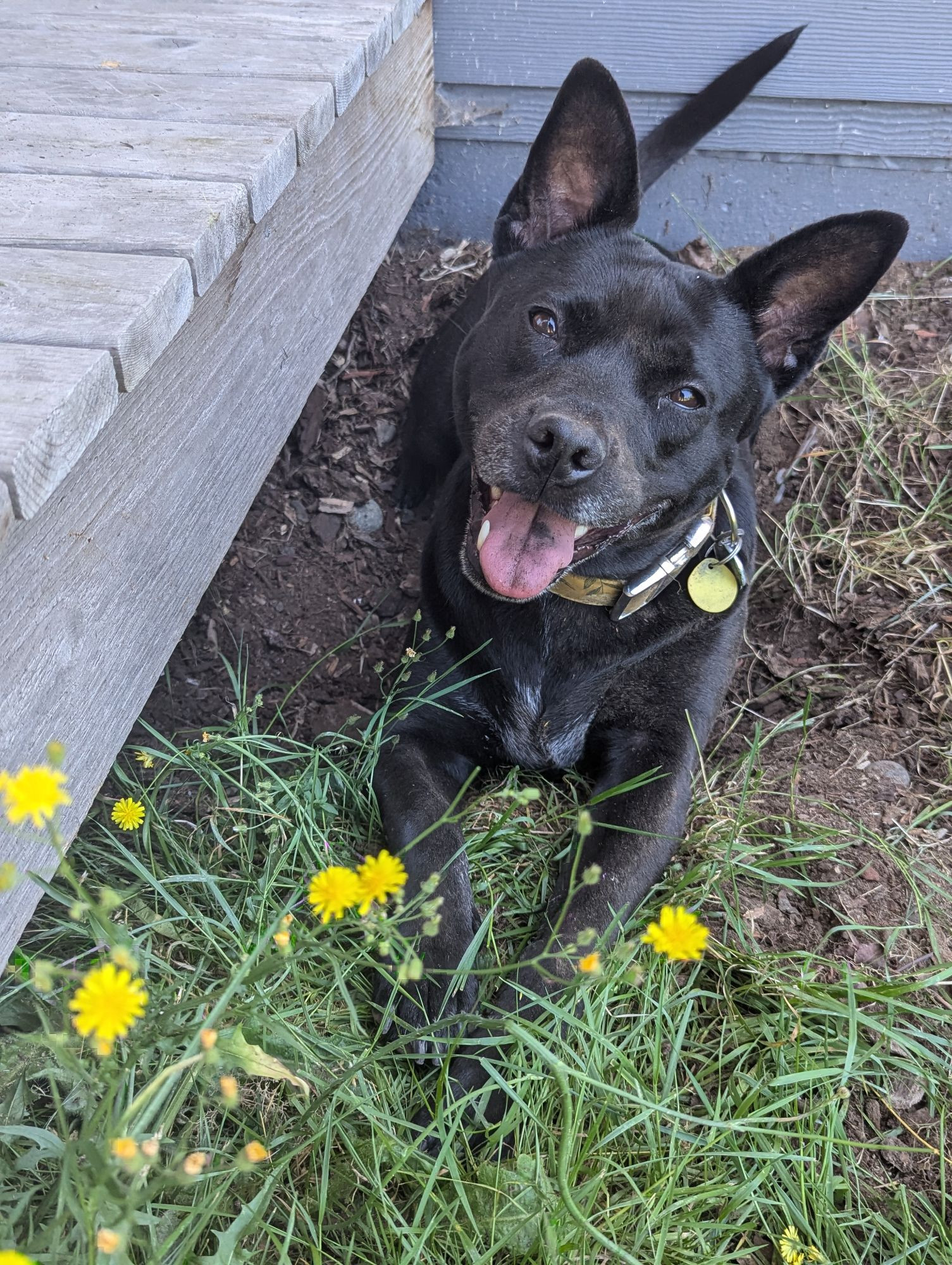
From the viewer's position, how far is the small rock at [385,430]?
136 inches

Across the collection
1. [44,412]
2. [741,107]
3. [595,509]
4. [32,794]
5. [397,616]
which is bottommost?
[397,616]

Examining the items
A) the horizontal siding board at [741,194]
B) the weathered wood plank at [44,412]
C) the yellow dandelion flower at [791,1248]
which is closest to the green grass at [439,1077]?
the yellow dandelion flower at [791,1248]

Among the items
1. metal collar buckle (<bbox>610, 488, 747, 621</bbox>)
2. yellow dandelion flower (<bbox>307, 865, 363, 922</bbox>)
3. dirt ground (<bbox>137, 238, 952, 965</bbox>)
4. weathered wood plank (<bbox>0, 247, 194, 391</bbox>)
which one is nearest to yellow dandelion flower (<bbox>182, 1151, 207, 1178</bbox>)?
yellow dandelion flower (<bbox>307, 865, 363, 922</bbox>)

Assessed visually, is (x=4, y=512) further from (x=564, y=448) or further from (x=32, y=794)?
(x=564, y=448)

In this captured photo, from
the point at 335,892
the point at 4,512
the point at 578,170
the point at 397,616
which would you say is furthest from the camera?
the point at 397,616

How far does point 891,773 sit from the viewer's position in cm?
243

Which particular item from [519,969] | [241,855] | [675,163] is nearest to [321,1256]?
[519,969]

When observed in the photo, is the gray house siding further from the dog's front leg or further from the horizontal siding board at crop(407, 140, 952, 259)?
the dog's front leg

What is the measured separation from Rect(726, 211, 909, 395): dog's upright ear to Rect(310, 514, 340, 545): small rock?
1444mm

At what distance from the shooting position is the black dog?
78.3 inches

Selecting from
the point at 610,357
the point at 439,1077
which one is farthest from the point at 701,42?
the point at 439,1077

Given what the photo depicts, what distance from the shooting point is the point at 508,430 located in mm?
1984

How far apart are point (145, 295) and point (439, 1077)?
4.39 feet

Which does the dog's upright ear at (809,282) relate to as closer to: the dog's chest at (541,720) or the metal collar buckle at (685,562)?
the metal collar buckle at (685,562)
